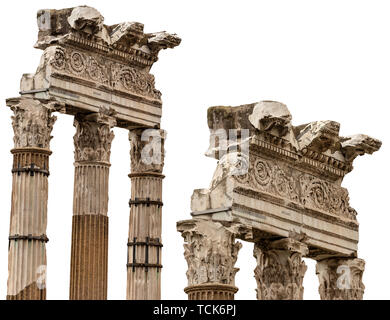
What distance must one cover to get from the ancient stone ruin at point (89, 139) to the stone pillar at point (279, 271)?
27.2 feet

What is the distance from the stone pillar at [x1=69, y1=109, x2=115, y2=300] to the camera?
2096 inches

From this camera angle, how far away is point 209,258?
4184cm

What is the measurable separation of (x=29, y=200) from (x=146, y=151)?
5.54 meters

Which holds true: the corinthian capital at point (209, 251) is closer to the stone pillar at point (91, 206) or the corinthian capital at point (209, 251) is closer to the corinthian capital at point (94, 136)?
the stone pillar at point (91, 206)

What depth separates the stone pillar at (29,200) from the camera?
5141cm

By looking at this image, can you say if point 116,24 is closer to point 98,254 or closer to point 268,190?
point 98,254

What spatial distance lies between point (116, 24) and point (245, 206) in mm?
14418

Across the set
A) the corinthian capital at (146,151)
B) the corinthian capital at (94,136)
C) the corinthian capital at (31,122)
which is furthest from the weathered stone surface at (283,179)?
the corinthian capital at (146,151)

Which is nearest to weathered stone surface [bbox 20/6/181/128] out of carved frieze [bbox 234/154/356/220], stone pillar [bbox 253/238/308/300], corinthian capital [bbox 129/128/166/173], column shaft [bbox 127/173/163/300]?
corinthian capital [bbox 129/128/166/173]

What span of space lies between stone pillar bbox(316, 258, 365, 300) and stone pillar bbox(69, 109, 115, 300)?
812 centimetres

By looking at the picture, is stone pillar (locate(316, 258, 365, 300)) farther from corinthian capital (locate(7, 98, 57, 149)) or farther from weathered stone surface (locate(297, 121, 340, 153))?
corinthian capital (locate(7, 98, 57, 149))
